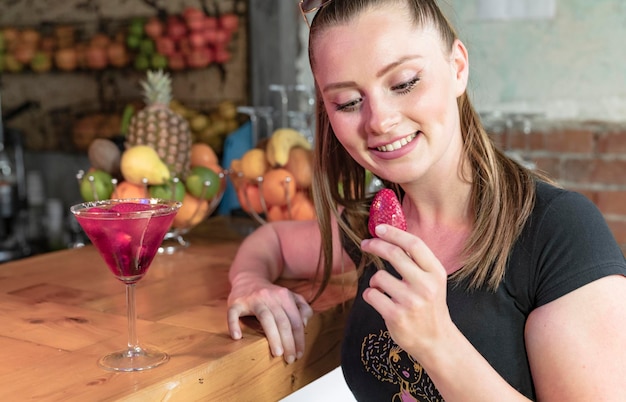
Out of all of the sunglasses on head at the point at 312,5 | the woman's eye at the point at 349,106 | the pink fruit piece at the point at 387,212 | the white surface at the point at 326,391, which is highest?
the sunglasses on head at the point at 312,5

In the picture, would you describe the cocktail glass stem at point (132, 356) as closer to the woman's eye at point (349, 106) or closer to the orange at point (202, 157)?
the woman's eye at point (349, 106)

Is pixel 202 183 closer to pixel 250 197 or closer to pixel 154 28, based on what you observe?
pixel 250 197

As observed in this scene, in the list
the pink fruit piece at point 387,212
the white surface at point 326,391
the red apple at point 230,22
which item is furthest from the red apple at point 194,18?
the pink fruit piece at point 387,212

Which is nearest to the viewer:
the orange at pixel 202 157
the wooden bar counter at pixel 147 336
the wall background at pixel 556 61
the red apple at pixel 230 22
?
the wooden bar counter at pixel 147 336

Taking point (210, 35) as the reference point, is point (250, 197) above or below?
below

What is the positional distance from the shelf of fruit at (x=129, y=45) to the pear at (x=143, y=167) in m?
1.13

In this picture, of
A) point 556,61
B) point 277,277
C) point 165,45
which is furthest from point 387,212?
point 165,45

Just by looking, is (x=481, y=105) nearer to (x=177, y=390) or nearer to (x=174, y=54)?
(x=174, y=54)

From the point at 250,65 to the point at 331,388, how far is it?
1308mm

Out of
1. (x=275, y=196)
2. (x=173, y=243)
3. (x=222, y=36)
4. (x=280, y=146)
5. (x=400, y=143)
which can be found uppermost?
(x=222, y=36)

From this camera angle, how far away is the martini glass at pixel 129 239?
39.5 inches

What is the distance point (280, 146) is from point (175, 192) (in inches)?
10.4

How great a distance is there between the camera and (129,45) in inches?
118

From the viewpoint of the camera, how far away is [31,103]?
339 cm
